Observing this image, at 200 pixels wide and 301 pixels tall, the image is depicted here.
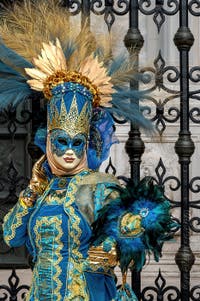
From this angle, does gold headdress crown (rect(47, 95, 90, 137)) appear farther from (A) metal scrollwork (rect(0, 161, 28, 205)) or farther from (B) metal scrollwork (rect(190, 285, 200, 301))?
(B) metal scrollwork (rect(190, 285, 200, 301))

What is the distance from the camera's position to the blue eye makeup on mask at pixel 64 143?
5445 millimetres

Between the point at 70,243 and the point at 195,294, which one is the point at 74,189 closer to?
the point at 70,243

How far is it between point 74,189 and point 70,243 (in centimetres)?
27

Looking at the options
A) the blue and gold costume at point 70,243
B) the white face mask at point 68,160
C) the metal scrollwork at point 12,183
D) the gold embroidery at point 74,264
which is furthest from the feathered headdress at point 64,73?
the metal scrollwork at point 12,183

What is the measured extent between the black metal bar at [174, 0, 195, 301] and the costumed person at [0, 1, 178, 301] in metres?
0.88

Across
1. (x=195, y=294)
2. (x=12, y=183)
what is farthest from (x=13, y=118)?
(x=195, y=294)

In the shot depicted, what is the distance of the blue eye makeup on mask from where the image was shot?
5.45 meters

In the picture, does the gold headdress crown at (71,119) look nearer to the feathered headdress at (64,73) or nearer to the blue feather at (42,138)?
the feathered headdress at (64,73)

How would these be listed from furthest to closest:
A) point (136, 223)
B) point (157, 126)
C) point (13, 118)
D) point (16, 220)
→ point (13, 118) < point (157, 126) < point (16, 220) < point (136, 223)

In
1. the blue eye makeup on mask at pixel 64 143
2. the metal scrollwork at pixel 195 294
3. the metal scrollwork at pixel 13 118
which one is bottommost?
the metal scrollwork at pixel 195 294

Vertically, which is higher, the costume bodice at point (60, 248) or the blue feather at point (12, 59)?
the blue feather at point (12, 59)

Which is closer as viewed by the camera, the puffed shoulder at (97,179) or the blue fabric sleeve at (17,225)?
the puffed shoulder at (97,179)

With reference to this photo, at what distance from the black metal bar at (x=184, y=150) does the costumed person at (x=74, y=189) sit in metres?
0.88

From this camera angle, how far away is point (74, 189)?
5457mm
